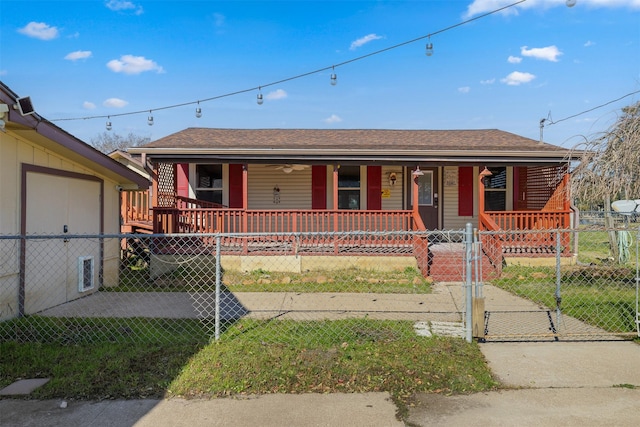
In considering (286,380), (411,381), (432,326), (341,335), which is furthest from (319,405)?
(432,326)

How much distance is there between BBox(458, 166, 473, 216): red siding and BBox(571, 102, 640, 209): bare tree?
17.1 feet

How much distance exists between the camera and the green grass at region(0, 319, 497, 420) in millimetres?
3803

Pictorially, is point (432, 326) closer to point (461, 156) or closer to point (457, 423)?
point (457, 423)

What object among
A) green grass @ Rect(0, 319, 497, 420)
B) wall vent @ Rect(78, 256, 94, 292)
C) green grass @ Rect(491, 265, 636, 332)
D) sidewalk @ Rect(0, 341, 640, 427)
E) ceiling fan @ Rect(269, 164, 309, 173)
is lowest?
sidewalk @ Rect(0, 341, 640, 427)

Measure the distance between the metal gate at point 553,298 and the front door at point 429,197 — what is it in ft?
8.89

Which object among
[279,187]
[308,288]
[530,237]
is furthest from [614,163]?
[279,187]

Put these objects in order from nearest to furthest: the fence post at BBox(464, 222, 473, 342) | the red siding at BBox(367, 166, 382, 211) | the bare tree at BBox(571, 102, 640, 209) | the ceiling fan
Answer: the fence post at BBox(464, 222, 473, 342), the bare tree at BBox(571, 102, 640, 209), the ceiling fan, the red siding at BBox(367, 166, 382, 211)

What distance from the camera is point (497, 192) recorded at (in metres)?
13.3

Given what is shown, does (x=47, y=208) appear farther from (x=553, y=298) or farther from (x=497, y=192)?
(x=497, y=192)

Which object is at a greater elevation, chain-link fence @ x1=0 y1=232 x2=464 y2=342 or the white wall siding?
the white wall siding

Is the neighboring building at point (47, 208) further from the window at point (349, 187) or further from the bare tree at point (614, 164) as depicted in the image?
the bare tree at point (614, 164)

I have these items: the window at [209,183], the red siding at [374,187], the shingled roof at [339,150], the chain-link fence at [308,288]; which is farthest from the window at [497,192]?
the window at [209,183]

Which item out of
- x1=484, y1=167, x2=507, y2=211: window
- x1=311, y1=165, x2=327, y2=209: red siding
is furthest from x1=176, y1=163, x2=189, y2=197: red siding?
x1=484, y1=167, x2=507, y2=211: window

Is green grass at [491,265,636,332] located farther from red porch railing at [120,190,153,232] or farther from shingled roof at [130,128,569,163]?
red porch railing at [120,190,153,232]
